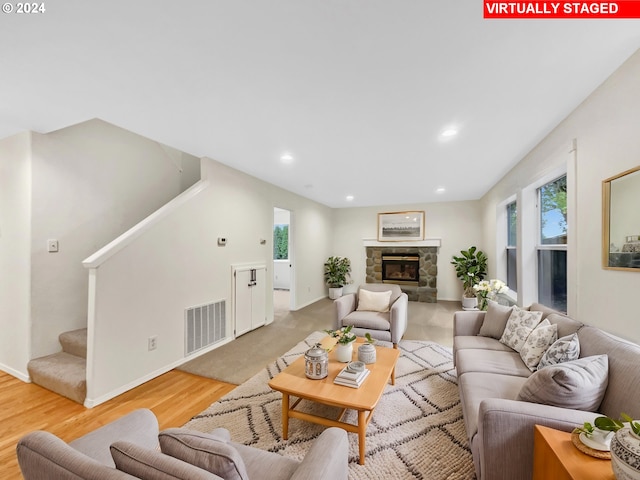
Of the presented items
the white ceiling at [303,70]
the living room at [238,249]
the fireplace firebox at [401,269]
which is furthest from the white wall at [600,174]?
the fireplace firebox at [401,269]

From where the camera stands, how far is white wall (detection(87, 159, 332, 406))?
2.31 m

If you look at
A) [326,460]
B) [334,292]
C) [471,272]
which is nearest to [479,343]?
[326,460]

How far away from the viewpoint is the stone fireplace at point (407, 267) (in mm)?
6266

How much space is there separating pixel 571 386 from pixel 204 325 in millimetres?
3297

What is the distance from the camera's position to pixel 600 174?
1779mm

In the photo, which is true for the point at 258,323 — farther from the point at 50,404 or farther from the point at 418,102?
the point at 418,102

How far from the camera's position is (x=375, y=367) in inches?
82.0

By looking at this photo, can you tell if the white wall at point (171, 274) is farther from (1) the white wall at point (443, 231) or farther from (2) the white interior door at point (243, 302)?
(1) the white wall at point (443, 231)

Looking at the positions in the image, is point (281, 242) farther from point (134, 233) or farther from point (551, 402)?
point (551, 402)

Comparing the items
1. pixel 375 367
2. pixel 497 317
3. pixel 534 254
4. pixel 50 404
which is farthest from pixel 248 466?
pixel 534 254

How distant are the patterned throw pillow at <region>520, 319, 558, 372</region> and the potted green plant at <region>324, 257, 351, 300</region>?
4.68 m

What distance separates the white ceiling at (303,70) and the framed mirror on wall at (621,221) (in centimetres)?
69

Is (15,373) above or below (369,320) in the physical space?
below

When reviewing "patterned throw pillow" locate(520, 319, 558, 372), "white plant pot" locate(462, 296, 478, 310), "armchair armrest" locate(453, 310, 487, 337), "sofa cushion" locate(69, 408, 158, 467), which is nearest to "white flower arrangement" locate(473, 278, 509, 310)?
"armchair armrest" locate(453, 310, 487, 337)
